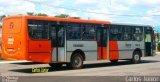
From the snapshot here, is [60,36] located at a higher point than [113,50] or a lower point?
higher

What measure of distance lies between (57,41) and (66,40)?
23.9 inches

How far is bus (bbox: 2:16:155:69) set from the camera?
2102 centimetres

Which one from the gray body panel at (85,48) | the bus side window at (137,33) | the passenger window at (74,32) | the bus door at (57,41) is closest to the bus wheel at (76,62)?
the gray body panel at (85,48)

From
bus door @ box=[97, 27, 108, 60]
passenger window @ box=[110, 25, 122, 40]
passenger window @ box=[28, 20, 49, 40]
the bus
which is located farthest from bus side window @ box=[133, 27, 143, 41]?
passenger window @ box=[28, 20, 49, 40]

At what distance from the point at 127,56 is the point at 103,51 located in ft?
8.86

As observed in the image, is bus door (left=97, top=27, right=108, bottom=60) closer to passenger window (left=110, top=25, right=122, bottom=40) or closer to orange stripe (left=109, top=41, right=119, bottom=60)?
orange stripe (left=109, top=41, right=119, bottom=60)

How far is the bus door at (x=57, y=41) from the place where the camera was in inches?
872

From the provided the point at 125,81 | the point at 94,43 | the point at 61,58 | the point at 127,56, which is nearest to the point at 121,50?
the point at 127,56

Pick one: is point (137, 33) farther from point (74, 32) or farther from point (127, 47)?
point (74, 32)

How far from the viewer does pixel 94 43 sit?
24.6 metres

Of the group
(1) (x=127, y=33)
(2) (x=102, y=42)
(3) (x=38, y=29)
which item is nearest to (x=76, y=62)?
(2) (x=102, y=42)

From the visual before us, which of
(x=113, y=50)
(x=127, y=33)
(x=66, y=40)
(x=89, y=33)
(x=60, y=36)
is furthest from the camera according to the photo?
(x=127, y=33)

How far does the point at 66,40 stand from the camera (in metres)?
22.7

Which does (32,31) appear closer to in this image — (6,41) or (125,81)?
(6,41)
